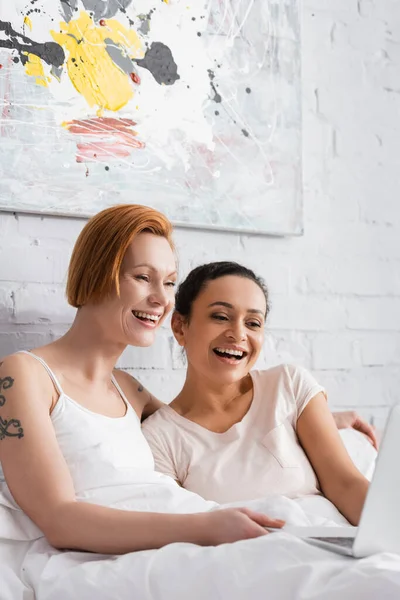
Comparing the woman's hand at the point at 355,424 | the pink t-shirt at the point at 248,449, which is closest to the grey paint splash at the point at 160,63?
the pink t-shirt at the point at 248,449

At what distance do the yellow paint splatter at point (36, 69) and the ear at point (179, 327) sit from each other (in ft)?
1.96

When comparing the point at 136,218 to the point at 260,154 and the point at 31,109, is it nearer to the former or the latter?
the point at 31,109

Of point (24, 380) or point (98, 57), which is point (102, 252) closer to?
point (24, 380)

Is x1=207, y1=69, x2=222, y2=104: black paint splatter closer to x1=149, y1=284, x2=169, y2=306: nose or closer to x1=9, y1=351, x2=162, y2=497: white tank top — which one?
x1=149, y1=284, x2=169, y2=306: nose

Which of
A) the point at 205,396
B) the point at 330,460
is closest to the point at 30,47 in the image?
the point at 205,396

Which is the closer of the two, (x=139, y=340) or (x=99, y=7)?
(x=139, y=340)

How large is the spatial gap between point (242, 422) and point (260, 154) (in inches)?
30.1

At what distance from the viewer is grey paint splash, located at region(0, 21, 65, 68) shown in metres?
1.79

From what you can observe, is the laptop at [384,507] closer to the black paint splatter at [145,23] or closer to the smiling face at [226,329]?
the smiling face at [226,329]

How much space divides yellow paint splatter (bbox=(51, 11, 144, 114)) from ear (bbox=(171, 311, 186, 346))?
51 centimetres

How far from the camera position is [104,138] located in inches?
75.4

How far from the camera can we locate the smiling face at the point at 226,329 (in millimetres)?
1778

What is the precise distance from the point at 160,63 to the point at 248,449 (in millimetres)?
955

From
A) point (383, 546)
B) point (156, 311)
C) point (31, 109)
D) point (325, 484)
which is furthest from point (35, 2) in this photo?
point (383, 546)
